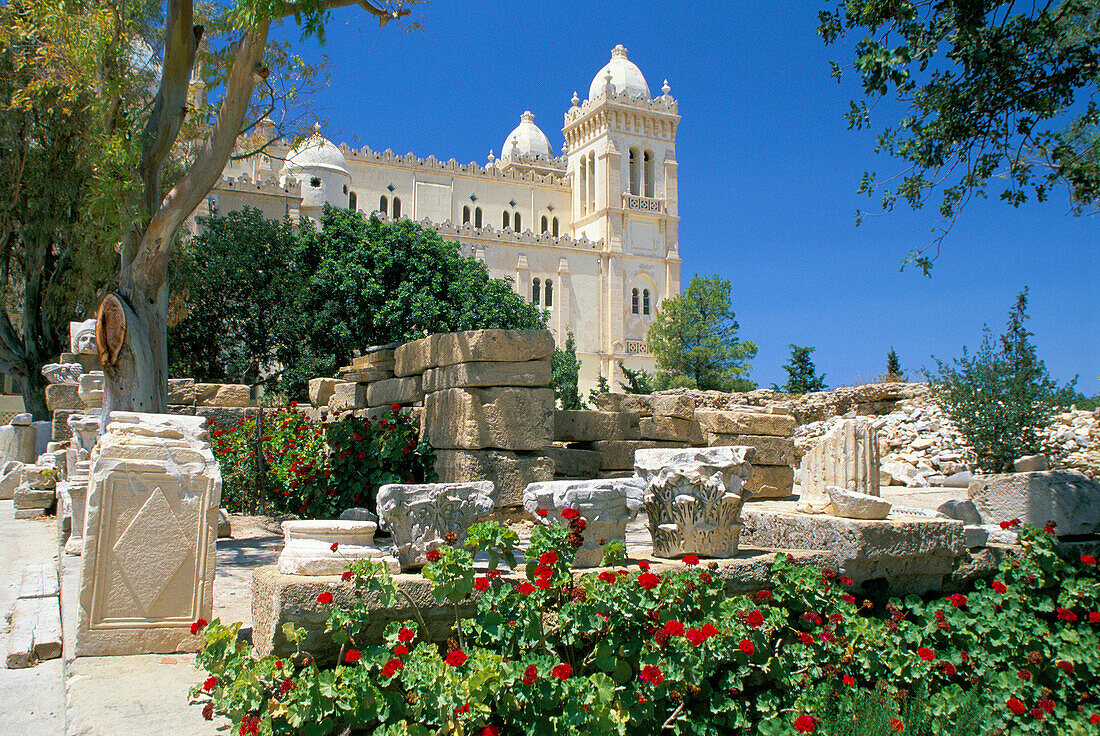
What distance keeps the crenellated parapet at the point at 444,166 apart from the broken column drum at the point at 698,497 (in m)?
39.3

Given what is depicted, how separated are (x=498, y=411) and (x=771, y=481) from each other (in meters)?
4.36

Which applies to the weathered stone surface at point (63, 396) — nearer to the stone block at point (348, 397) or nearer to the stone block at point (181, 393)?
the stone block at point (181, 393)

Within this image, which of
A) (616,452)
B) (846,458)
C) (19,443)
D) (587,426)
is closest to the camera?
(846,458)

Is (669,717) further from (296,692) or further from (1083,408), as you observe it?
(1083,408)

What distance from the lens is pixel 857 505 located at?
462cm

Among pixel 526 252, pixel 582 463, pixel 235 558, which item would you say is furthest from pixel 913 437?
pixel 526 252

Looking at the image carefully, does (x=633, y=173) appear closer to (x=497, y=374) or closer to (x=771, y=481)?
(x=771, y=481)

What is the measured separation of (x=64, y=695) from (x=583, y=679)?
260 centimetres

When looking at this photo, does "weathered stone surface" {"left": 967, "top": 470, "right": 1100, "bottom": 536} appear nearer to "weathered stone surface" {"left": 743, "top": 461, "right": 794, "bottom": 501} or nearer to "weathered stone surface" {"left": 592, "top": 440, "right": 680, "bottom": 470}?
"weathered stone surface" {"left": 743, "top": 461, "right": 794, "bottom": 501}

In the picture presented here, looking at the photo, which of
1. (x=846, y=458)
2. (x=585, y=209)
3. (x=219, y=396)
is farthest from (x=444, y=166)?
(x=846, y=458)

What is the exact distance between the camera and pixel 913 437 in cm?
1471

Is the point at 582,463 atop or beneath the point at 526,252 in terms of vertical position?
beneath

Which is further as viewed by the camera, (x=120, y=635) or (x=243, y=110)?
(x=243, y=110)

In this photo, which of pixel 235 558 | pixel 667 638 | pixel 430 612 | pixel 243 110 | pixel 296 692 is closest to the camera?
pixel 296 692
